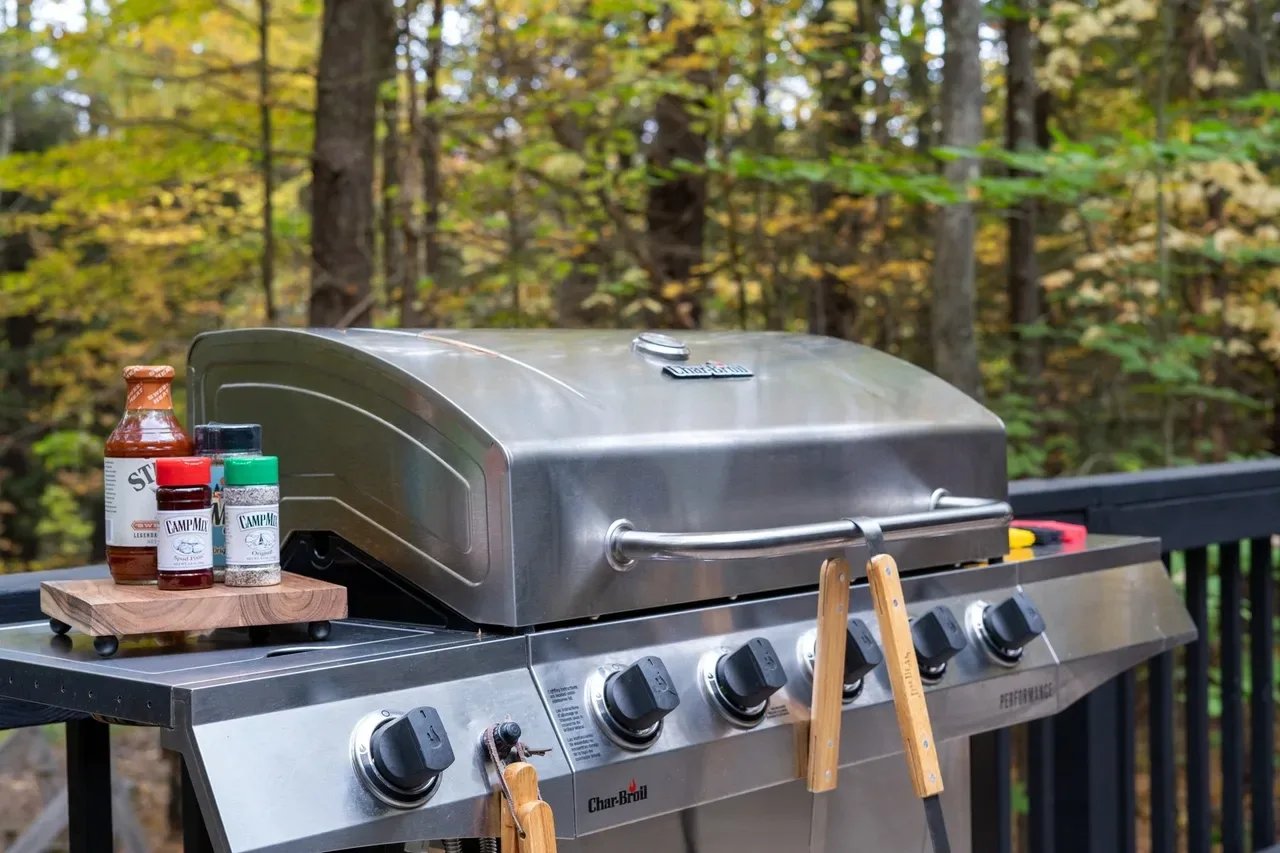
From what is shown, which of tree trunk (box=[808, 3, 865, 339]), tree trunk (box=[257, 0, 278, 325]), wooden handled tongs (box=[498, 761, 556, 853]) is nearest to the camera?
wooden handled tongs (box=[498, 761, 556, 853])

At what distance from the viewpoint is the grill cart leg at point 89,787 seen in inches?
52.1

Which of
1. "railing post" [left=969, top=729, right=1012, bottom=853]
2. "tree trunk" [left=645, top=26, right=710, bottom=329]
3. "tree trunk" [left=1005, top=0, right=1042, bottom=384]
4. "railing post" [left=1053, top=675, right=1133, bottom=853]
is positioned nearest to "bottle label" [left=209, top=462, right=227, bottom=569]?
"railing post" [left=969, top=729, right=1012, bottom=853]

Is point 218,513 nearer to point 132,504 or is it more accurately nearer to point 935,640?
point 132,504

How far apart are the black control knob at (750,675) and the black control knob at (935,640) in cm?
25

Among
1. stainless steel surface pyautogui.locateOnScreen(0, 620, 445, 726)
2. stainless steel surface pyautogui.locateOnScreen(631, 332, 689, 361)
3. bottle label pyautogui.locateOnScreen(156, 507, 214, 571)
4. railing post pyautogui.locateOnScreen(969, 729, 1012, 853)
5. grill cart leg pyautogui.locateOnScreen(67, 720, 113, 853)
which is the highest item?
stainless steel surface pyautogui.locateOnScreen(631, 332, 689, 361)

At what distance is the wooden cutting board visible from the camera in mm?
1077

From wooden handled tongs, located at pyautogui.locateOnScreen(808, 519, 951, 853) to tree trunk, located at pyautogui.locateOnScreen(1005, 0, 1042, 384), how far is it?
7.19 metres

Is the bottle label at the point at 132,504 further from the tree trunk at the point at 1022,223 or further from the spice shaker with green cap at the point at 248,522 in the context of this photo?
the tree trunk at the point at 1022,223

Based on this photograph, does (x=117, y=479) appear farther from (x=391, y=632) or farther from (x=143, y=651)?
(x=391, y=632)

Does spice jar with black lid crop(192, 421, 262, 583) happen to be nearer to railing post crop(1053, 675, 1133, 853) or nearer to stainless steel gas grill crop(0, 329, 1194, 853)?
stainless steel gas grill crop(0, 329, 1194, 853)

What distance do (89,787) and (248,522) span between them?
1.31 ft

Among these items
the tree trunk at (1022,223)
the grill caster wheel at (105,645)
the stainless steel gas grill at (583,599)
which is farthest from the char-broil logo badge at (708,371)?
the tree trunk at (1022,223)

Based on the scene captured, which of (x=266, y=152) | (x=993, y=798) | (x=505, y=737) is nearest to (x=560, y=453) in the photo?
(x=505, y=737)

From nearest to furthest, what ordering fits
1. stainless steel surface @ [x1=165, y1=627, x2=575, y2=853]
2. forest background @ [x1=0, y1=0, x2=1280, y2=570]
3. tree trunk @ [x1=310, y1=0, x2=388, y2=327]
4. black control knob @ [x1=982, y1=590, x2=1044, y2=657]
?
1. stainless steel surface @ [x1=165, y1=627, x2=575, y2=853]
2. black control knob @ [x1=982, y1=590, x2=1044, y2=657]
3. tree trunk @ [x1=310, y1=0, x2=388, y2=327]
4. forest background @ [x1=0, y1=0, x2=1280, y2=570]
